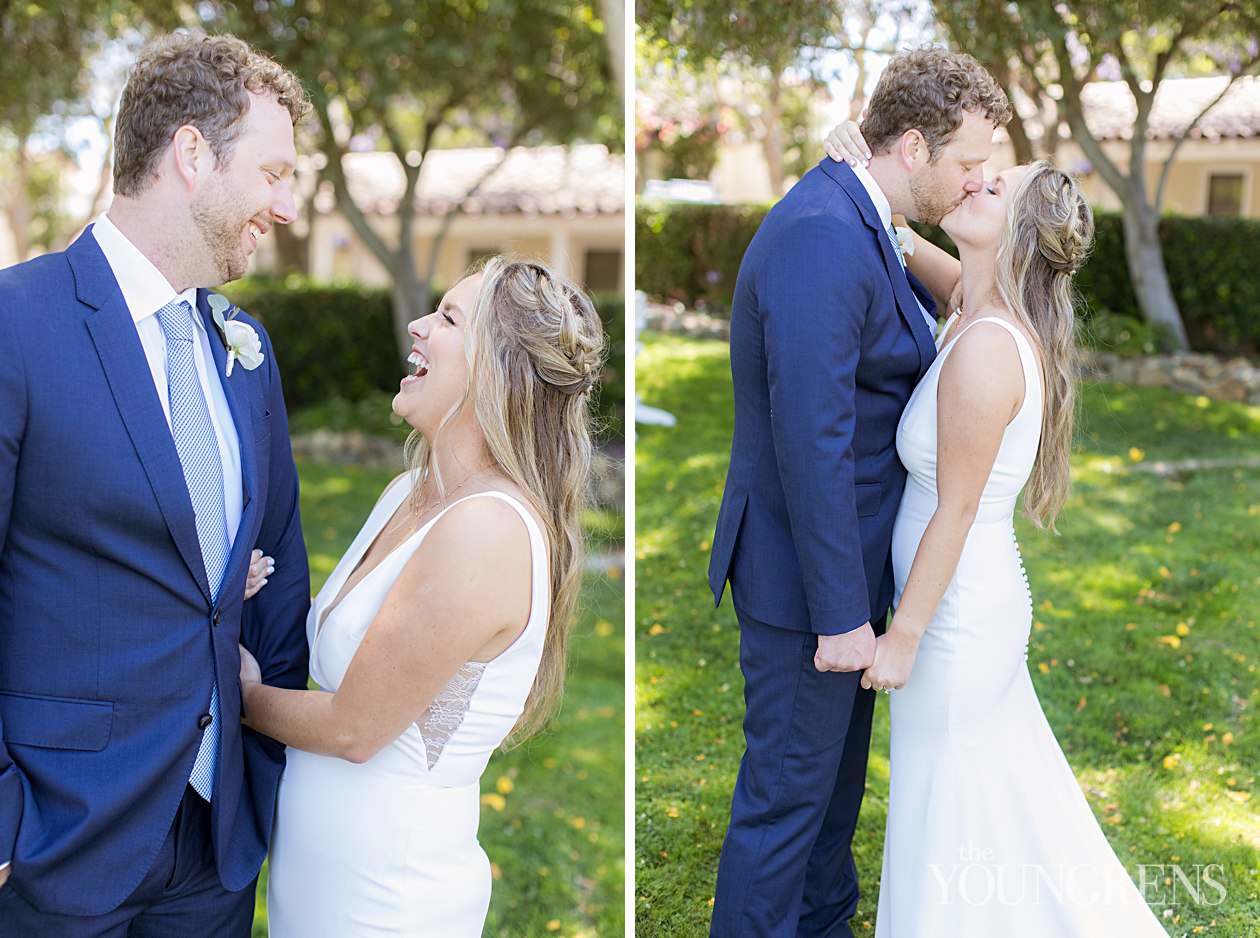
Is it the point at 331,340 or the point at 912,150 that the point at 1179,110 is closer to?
the point at 331,340

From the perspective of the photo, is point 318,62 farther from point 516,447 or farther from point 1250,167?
point 1250,167

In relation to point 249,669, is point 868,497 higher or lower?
higher

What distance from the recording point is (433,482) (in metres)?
2.26

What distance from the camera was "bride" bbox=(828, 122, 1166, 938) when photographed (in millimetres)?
2674

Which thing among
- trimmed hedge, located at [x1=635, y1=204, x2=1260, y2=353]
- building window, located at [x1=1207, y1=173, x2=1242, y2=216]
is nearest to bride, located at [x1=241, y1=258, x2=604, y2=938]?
trimmed hedge, located at [x1=635, y1=204, x2=1260, y2=353]

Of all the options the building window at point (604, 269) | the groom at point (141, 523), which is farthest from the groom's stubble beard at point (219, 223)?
the building window at point (604, 269)

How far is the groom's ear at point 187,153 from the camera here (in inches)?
79.6

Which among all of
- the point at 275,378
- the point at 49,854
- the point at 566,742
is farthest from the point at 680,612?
the point at 49,854

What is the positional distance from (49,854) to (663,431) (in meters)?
7.55

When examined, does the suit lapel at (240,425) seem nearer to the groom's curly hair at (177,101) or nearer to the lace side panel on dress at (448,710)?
the groom's curly hair at (177,101)

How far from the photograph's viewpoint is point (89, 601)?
1.90m

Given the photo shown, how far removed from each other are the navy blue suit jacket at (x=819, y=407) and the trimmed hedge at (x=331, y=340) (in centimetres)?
1009

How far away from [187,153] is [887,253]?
4.81 ft

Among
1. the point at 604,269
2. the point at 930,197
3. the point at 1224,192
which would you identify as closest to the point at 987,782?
the point at 930,197
